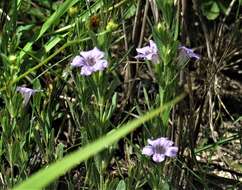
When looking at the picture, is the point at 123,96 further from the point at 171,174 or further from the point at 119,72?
the point at 171,174

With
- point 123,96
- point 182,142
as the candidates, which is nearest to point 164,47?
point 182,142

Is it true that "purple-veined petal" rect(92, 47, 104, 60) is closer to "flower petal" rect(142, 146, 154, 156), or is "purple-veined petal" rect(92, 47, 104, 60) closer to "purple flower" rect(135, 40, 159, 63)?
"purple flower" rect(135, 40, 159, 63)

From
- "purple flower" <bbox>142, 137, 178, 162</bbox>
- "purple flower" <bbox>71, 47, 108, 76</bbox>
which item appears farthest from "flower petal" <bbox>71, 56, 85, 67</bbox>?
"purple flower" <bbox>142, 137, 178, 162</bbox>

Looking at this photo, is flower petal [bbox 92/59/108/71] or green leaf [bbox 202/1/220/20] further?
green leaf [bbox 202/1/220/20]

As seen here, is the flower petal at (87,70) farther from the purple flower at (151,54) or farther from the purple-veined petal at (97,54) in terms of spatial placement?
the purple flower at (151,54)

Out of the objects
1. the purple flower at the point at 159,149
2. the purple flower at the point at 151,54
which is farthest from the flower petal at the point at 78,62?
the purple flower at the point at 159,149

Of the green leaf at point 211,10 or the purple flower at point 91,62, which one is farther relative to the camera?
the green leaf at point 211,10
